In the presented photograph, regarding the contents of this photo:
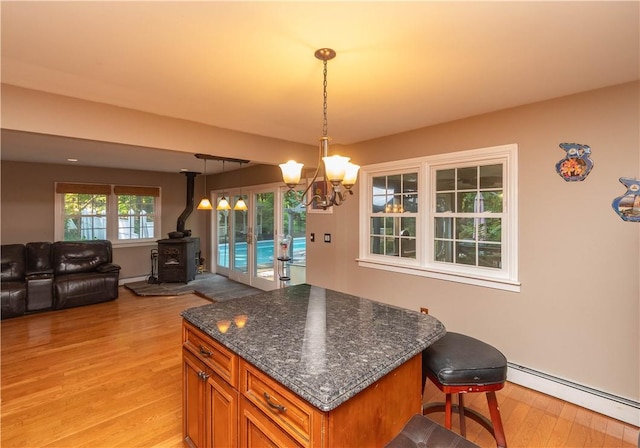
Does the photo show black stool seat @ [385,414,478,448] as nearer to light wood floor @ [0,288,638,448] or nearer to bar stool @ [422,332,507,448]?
bar stool @ [422,332,507,448]

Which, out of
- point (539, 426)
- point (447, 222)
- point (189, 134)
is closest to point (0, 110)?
point (189, 134)

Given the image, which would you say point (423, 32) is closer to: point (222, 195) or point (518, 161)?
point (518, 161)

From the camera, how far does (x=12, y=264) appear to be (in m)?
4.75

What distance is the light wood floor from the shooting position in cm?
211

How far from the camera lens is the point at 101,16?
1.52m

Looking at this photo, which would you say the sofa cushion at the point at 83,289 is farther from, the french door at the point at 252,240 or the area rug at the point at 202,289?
the french door at the point at 252,240

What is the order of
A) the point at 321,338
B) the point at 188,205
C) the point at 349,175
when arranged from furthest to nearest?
the point at 188,205, the point at 349,175, the point at 321,338

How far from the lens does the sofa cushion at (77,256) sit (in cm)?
514

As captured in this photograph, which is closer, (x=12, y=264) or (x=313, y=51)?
(x=313, y=51)

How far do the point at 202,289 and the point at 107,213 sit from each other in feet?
8.64

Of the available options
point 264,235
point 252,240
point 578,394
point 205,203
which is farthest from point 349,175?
point 252,240

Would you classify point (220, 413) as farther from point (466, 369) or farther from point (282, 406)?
point (466, 369)

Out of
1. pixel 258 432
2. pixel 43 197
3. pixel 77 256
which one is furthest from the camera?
pixel 43 197

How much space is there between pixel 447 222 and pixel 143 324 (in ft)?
13.4
